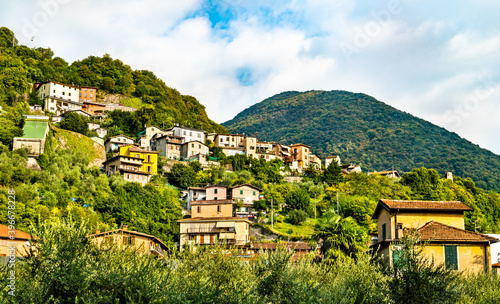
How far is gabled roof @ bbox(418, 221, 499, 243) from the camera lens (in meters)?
32.1

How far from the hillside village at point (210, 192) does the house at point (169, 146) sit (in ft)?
0.70

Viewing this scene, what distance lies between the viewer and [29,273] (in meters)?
22.1

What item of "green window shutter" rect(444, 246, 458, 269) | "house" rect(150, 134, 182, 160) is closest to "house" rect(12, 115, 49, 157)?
"house" rect(150, 134, 182, 160)

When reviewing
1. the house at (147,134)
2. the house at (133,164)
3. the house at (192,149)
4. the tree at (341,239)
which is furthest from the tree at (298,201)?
the house at (147,134)

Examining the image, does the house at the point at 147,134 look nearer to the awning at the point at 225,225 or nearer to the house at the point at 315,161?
the house at the point at 315,161

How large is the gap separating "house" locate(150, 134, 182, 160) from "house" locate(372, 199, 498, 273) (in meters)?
73.4

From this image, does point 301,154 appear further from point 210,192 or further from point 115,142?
point 210,192

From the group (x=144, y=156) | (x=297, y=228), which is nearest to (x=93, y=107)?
(x=144, y=156)

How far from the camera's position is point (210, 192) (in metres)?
78.3

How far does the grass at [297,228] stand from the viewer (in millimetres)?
69062

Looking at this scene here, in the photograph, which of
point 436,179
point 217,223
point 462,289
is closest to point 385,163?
point 436,179

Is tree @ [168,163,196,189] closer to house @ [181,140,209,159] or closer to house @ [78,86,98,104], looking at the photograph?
house @ [181,140,209,159]

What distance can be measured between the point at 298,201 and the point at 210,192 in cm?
1414

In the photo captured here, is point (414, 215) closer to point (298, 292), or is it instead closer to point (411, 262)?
point (411, 262)
